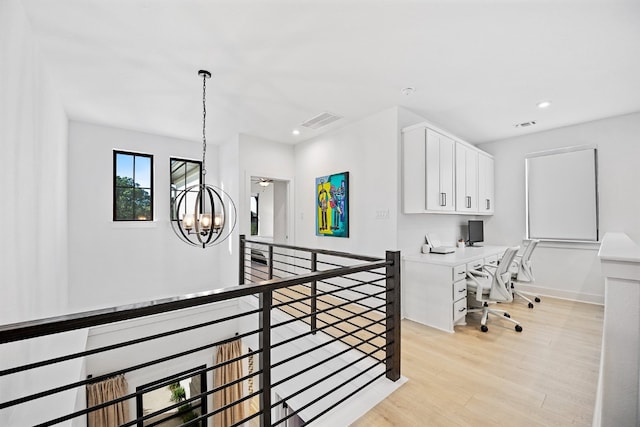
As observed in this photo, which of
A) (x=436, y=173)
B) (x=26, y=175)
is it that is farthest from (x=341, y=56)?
(x=26, y=175)

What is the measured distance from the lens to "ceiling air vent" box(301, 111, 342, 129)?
3.97 m

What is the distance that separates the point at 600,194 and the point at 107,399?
A: 7.60m

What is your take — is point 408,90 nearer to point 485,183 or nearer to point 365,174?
point 365,174

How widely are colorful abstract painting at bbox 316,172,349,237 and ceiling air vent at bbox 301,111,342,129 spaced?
79 cm

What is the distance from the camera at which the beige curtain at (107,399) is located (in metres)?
3.78

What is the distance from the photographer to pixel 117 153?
4559 mm

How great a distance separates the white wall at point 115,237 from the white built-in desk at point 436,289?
3.74 m

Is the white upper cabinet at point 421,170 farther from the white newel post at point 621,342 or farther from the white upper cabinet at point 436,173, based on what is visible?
the white newel post at point 621,342

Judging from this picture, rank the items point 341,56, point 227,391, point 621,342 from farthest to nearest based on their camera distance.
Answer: point 227,391 < point 341,56 < point 621,342

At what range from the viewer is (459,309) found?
3322mm

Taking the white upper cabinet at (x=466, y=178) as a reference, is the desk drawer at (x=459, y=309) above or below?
below

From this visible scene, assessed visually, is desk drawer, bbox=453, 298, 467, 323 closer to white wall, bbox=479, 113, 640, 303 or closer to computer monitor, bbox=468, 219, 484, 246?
computer monitor, bbox=468, 219, 484, 246

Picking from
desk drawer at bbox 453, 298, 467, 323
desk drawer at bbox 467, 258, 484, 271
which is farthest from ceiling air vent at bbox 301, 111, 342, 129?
desk drawer at bbox 453, 298, 467, 323

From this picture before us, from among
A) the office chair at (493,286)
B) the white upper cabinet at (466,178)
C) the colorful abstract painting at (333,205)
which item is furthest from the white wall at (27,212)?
the white upper cabinet at (466,178)
